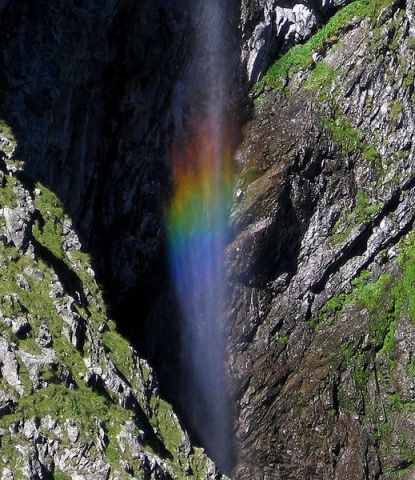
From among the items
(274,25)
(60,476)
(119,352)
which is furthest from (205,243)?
(60,476)

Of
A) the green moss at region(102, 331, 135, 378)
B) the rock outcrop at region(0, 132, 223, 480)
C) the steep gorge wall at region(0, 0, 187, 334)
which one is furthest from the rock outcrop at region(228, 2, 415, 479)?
the green moss at region(102, 331, 135, 378)

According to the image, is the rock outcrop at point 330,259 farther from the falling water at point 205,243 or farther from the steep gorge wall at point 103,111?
the steep gorge wall at point 103,111

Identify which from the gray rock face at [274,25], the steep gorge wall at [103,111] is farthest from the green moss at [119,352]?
the gray rock face at [274,25]

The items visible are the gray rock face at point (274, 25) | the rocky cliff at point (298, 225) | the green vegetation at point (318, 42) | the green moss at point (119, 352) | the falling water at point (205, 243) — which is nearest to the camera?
the green moss at point (119, 352)

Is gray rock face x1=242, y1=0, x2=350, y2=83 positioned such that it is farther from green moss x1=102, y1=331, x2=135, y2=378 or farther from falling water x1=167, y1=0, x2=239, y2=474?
green moss x1=102, y1=331, x2=135, y2=378

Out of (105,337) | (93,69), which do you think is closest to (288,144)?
(93,69)

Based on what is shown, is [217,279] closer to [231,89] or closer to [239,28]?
[231,89]

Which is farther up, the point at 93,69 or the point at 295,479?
the point at 93,69

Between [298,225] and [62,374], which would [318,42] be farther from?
[62,374]
